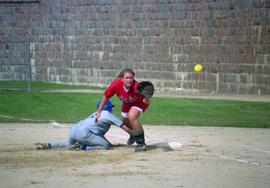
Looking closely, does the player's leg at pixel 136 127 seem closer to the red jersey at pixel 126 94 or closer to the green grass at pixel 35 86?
the red jersey at pixel 126 94

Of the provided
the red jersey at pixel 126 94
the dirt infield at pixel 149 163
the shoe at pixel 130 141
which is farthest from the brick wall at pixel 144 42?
the red jersey at pixel 126 94

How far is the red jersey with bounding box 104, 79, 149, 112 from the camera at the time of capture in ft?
39.8

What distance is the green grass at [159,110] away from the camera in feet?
58.5

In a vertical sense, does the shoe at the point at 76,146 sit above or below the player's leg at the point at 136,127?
below

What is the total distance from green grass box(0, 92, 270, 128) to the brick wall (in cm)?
303

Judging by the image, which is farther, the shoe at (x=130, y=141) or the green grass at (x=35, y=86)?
the green grass at (x=35, y=86)

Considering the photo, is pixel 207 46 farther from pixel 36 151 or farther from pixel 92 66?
pixel 36 151

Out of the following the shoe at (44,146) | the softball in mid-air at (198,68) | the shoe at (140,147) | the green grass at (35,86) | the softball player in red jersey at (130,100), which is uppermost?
the softball player in red jersey at (130,100)

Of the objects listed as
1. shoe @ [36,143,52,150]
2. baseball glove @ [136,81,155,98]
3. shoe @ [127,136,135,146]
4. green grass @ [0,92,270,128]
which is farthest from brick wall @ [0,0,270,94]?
shoe @ [36,143,52,150]

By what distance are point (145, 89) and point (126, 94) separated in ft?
1.37

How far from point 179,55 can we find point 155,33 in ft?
5.01

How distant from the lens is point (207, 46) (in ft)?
87.9

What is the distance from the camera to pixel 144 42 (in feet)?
95.9

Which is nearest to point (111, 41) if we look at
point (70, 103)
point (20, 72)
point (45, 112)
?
point (20, 72)
